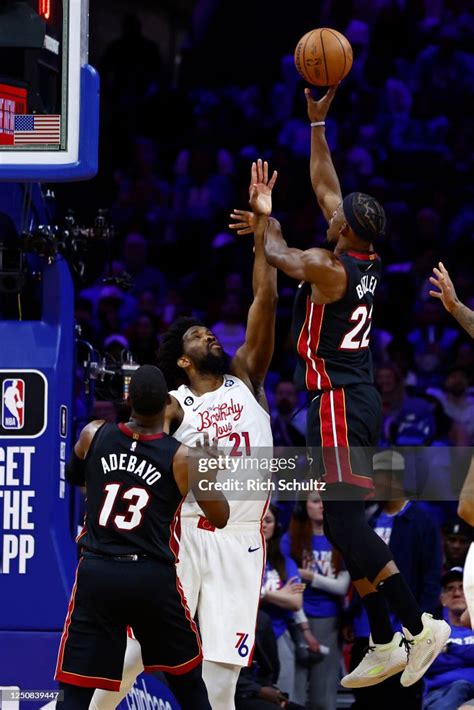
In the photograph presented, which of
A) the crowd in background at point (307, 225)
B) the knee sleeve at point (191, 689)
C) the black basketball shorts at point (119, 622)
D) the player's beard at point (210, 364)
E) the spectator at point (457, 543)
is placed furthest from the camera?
the crowd in background at point (307, 225)

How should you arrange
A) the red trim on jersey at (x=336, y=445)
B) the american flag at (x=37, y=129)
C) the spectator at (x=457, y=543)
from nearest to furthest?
the red trim on jersey at (x=336, y=445) < the american flag at (x=37, y=129) < the spectator at (x=457, y=543)

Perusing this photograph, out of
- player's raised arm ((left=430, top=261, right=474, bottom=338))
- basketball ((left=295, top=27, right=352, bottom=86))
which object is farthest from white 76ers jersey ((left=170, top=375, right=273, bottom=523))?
basketball ((left=295, top=27, right=352, bottom=86))

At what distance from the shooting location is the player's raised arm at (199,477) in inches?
234

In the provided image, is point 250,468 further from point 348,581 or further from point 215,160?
point 215,160

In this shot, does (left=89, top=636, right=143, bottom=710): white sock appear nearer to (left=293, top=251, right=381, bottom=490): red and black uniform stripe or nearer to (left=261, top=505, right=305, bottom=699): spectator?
(left=293, top=251, right=381, bottom=490): red and black uniform stripe

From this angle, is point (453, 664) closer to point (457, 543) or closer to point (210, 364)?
point (457, 543)

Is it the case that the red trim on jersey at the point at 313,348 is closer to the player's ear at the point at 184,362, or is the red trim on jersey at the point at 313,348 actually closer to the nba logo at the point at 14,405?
the player's ear at the point at 184,362

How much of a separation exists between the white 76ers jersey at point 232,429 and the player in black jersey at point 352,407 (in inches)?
22.3

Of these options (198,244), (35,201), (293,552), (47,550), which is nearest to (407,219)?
(198,244)

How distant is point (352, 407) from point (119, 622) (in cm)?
160

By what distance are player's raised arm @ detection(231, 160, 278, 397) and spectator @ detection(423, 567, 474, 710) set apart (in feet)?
6.32

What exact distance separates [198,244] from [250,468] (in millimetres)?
6243

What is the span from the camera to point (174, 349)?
24.7 ft

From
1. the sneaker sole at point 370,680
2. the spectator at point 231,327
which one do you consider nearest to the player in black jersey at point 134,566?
the sneaker sole at point 370,680
